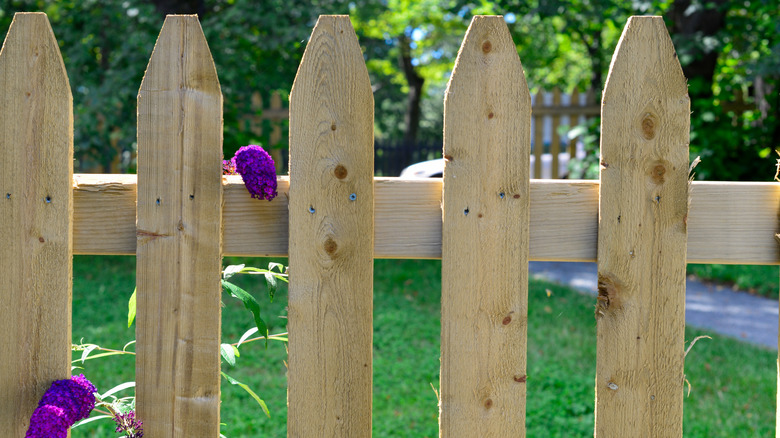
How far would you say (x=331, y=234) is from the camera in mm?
1498

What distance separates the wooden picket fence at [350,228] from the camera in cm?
149

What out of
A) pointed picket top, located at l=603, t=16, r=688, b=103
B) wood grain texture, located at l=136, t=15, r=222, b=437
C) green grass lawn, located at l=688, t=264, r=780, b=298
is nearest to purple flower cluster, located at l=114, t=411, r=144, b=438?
wood grain texture, located at l=136, t=15, r=222, b=437

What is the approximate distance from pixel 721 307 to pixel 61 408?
6094mm

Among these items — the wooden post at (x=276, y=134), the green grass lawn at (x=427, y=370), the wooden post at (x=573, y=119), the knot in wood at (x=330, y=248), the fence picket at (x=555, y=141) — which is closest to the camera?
the knot in wood at (x=330, y=248)

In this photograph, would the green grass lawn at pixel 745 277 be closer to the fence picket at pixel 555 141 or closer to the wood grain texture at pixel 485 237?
the fence picket at pixel 555 141

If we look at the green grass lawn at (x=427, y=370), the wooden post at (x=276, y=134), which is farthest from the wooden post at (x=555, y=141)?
the wooden post at (x=276, y=134)

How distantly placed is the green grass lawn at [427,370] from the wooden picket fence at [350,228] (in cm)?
183

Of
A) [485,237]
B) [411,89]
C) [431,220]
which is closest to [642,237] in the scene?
[485,237]

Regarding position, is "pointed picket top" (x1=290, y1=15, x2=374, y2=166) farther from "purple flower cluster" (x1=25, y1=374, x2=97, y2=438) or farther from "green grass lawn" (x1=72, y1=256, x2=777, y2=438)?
"green grass lawn" (x1=72, y1=256, x2=777, y2=438)

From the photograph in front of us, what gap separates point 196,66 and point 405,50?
617 inches

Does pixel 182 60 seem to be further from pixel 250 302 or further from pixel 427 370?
pixel 427 370

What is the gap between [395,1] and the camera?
1598 centimetres

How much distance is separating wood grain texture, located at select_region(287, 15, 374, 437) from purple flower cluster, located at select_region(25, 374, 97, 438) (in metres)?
0.46

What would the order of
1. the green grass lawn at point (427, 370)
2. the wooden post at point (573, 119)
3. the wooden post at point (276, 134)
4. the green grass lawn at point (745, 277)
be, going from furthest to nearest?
the wooden post at point (573, 119) < the wooden post at point (276, 134) < the green grass lawn at point (745, 277) < the green grass lawn at point (427, 370)
